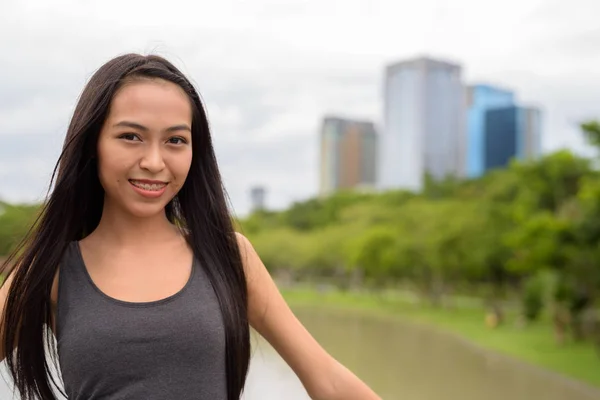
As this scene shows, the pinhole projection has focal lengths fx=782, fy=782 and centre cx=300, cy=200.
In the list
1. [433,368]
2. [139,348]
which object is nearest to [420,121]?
[433,368]

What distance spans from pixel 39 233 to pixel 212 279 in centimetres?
27

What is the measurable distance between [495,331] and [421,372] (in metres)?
4.86

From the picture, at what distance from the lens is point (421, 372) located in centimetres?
1387

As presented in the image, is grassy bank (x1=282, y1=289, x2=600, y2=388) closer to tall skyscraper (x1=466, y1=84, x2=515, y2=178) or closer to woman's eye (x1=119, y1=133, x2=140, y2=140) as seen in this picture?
woman's eye (x1=119, y1=133, x2=140, y2=140)

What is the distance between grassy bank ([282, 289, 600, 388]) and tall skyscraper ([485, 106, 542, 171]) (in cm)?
3431

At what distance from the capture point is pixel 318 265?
33688mm

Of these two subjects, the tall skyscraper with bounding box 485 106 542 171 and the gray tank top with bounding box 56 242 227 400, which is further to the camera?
the tall skyscraper with bounding box 485 106 542 171

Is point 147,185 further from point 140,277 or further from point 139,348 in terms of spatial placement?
point 139,348

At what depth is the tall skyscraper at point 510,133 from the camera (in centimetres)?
5972

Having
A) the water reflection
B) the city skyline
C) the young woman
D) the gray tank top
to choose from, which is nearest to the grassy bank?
the water reflection

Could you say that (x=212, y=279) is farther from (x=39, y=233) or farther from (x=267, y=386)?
(x=267, y=386)

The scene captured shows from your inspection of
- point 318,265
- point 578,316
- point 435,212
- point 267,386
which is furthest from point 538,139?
point 267,386

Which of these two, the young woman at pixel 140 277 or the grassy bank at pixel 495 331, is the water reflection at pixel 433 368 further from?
the young woman at pixel 140 277

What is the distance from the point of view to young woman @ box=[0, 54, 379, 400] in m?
1.11
